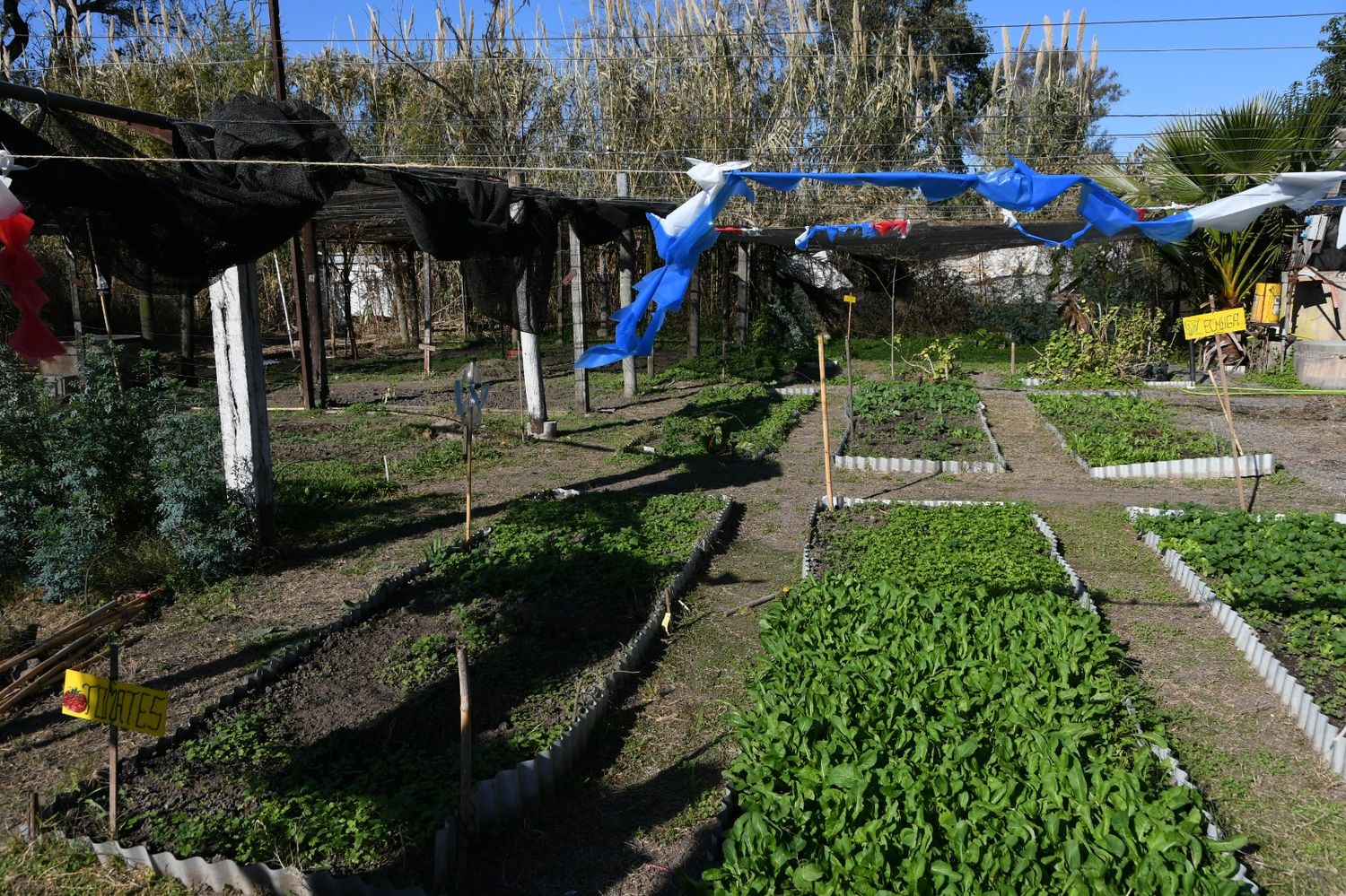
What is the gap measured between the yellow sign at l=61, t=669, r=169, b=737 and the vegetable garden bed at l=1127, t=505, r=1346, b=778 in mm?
5485

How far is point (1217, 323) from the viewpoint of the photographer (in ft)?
27.2

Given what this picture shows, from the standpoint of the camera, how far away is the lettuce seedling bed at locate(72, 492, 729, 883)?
3.81m

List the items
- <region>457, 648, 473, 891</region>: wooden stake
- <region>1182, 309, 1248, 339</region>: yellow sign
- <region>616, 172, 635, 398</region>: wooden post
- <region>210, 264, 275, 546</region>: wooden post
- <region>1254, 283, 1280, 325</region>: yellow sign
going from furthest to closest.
→ <region>1254, 283, 1280, 325</region>: yellow sign, <region>616, 172, 635, 398</region>: wooden post, <region>1182, 309, 1248, 339</region>: yellow sign, <region>210, 264, 275, 546</region>: wooden post, <region>457, 648, 473, 891</region>: wooden stake

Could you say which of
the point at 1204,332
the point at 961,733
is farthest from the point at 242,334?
the point at 1204,332

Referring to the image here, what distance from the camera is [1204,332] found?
8.40 m

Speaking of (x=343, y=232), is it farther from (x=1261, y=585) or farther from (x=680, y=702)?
(x=1261, y=585)

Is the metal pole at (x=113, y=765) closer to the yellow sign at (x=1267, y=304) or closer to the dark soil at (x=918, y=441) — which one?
the dark soil at (x=918, y=441)

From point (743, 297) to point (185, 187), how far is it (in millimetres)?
13105

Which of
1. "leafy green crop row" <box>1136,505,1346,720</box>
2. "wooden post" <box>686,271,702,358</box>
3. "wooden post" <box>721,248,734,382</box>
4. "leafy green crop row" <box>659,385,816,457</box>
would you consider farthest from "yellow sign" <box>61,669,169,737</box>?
"wooden post" <box>686,271,702,358</box>

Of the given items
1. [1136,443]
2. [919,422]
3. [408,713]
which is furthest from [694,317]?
[408,713]

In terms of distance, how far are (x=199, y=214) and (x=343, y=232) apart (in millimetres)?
11338

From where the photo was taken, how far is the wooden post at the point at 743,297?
16969 millimetres

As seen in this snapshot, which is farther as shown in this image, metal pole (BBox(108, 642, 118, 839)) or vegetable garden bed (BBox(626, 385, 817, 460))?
vegetable garden bed (BBox(626, 385, 817, 460))

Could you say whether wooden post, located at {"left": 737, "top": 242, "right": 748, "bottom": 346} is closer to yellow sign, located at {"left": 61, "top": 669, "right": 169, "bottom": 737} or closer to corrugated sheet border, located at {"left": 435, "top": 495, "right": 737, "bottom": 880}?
→ corrugated sheet border, located at {"left": 435, "top": 495, "right": 737, "bottom": 880}
